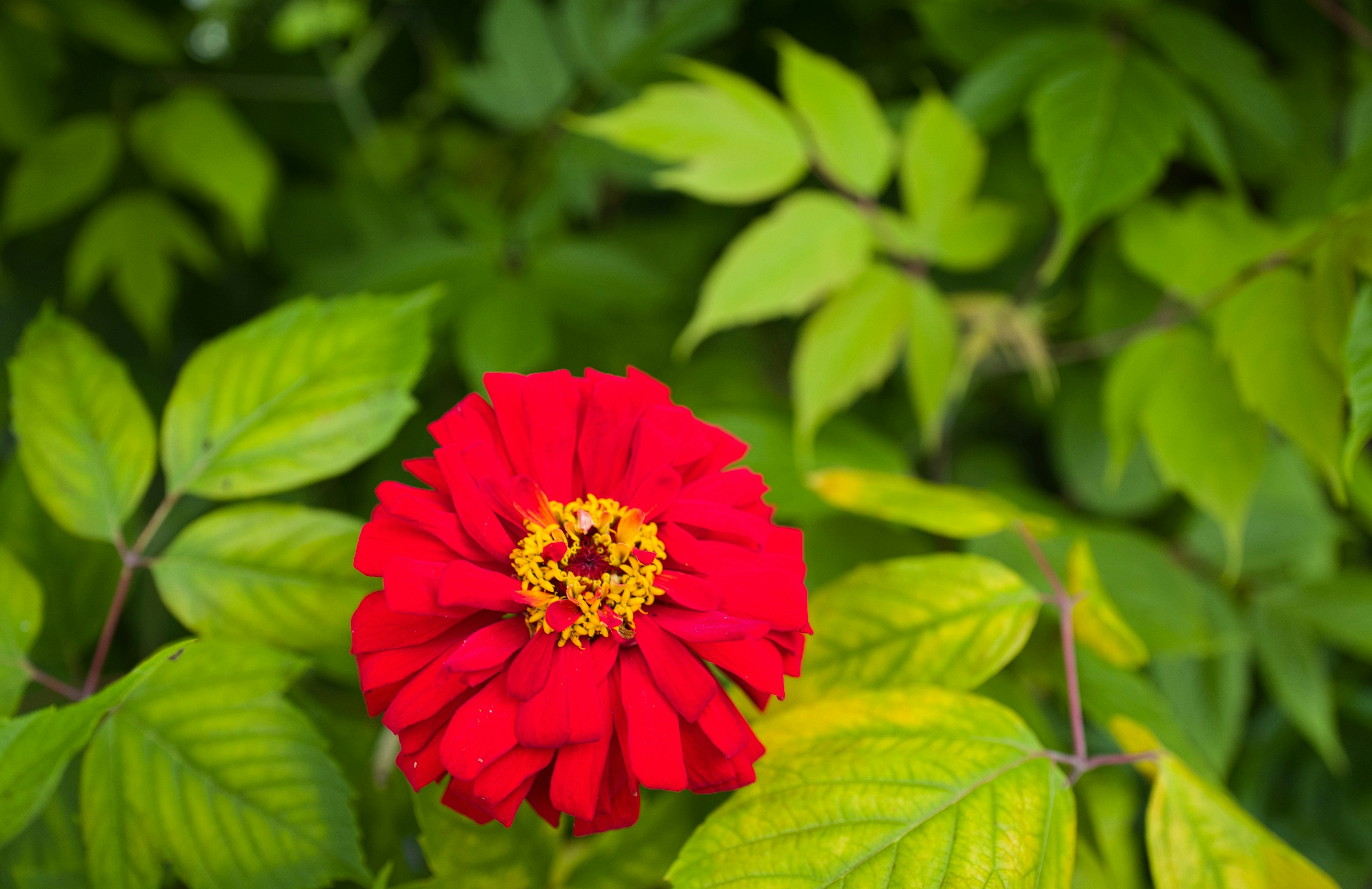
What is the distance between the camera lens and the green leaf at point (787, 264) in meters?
0.60

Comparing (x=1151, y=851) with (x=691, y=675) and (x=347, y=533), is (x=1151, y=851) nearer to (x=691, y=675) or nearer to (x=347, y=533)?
(x=691, y=675)

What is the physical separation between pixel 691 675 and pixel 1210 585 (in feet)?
2.17

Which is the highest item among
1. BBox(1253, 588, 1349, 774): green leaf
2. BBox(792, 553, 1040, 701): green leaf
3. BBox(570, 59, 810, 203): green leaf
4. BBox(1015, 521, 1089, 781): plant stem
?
BBox(570, 59, 810, 203): green leaf

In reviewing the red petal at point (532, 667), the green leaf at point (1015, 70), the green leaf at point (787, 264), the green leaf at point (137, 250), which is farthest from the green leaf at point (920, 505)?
the green leaf at point (137, 250)

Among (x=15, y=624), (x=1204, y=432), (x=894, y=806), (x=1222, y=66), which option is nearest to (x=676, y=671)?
(x=894, y=806)

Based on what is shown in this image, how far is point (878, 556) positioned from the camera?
0.60 metres

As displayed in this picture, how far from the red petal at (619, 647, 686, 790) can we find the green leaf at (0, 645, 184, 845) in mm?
181

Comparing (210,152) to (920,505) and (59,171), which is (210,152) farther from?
(920,505)

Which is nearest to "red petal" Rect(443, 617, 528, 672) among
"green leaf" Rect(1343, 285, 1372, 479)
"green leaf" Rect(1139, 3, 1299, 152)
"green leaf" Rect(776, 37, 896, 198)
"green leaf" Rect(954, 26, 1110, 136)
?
"green leaf" Rect(1343, 285, 1372, 479)

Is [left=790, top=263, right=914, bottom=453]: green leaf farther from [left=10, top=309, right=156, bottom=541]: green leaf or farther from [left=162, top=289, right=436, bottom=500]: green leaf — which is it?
[left=10, top=309, right=156, bottom=541]: green leaf

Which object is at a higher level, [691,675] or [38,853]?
[691,675]

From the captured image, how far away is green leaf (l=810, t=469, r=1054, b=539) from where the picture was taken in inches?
18.7

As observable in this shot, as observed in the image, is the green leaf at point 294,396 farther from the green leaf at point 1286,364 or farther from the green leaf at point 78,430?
the green leaf at point 1286,364

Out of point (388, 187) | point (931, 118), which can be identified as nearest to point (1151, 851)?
point (931, 118)
